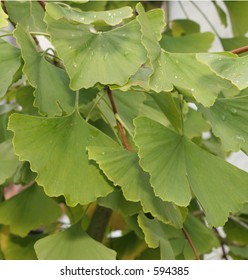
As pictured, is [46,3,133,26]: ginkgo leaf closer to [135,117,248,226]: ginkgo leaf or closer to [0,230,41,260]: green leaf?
[135,117,248,226]: ginkgo leaf

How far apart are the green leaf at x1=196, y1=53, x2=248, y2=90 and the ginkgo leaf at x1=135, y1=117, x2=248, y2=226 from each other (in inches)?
3.5

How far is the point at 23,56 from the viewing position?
1.70 ft

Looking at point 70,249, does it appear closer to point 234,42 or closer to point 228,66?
point 228,66

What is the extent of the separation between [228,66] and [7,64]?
0.70 ft

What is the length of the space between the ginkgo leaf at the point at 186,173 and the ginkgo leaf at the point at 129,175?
23mm

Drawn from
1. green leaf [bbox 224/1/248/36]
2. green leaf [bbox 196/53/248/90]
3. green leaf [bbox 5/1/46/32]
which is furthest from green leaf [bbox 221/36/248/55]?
green leaf [bbox 196/53/248/90]

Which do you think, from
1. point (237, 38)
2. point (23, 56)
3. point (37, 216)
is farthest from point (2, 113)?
point (237, 38)

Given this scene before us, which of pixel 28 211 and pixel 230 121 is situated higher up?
pixel 230 121

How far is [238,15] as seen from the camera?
91 centimetres

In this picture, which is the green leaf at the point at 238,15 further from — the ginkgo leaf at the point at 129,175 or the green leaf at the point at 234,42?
the ginkgo leaf at the point at 129,175

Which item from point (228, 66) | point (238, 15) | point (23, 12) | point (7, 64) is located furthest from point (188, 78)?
point (238, 15)

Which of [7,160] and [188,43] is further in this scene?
[188,43]

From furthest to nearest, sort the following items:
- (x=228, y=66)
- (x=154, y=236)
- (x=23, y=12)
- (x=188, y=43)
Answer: (x=188, y=43) < (x=23, y=12) < (x=154, y=236) < (x=228, y=66)

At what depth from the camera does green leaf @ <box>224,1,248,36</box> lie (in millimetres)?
884
